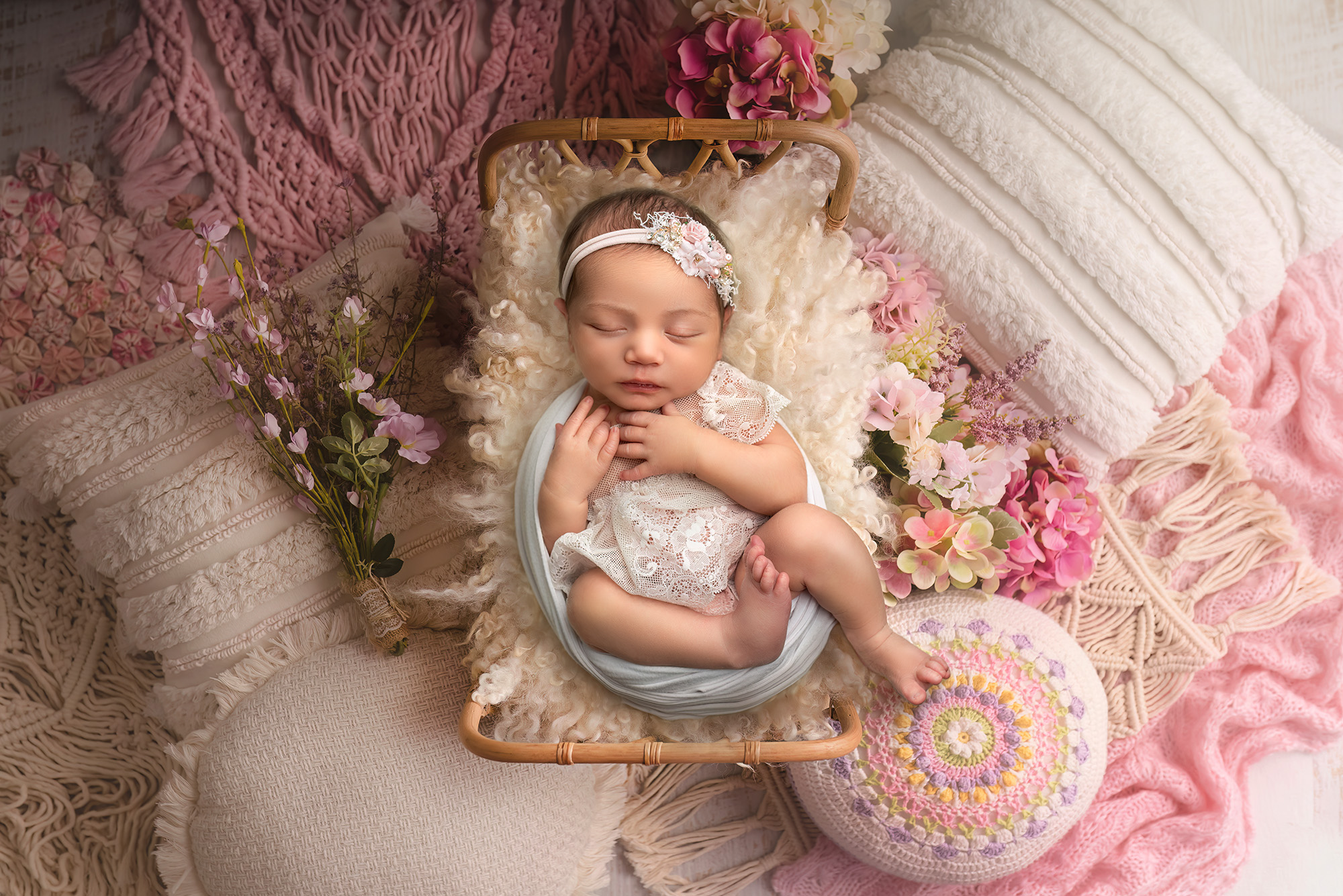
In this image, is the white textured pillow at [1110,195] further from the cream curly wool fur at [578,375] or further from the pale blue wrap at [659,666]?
the pale blue wrap at [659,666]

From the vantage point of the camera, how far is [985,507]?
1.65 m

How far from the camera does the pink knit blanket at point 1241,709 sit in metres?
1.73

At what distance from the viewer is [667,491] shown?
1408mm

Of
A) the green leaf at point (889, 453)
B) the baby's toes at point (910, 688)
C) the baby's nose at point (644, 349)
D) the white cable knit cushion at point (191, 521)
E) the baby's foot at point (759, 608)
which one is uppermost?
the baby's nose at point (644, 349)

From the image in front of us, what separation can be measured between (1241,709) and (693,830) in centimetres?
116

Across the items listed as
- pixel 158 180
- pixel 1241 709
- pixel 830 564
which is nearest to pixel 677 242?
pixel 830 564

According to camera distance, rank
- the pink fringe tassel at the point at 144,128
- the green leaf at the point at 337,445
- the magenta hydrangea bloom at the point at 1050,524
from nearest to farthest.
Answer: the green leaf at the point at 337,445 < the magenta hydrangea bloom at the point at 1050,524 < the pink fringe tassel at the point at 144,128

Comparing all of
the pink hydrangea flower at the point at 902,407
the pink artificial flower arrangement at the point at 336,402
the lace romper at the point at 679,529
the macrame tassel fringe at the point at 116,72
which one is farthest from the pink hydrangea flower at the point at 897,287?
the macrame tassel fringe at the point at 116,72

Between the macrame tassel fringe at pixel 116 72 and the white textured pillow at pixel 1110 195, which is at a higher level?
the white textured pillow at pixel 1110 195

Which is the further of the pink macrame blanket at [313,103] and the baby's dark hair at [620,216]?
the pink macrame blanket at [313,103]

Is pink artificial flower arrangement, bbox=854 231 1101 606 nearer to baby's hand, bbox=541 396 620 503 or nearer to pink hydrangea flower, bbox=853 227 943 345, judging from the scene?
pink hydrangea flower, bbox=853 227 943 345

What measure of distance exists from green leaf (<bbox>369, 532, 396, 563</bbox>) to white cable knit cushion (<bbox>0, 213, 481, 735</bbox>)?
99 mm

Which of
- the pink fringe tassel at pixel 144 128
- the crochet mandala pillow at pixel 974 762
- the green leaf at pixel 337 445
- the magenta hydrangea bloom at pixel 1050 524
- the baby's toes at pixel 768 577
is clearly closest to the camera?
the baby's toes at pixel 768 577

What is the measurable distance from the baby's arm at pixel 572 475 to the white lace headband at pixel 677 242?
0.28 m
